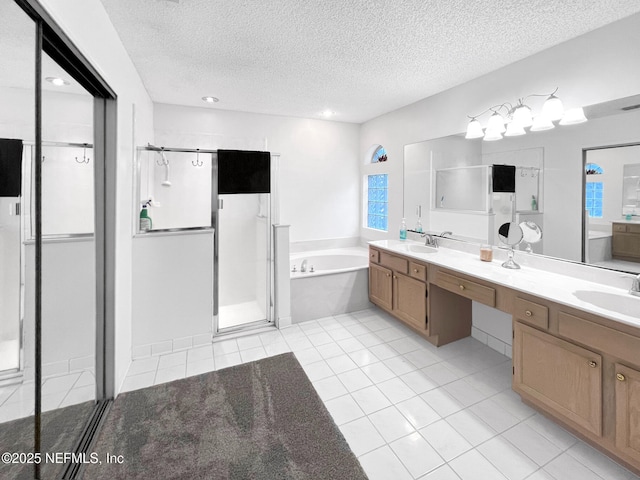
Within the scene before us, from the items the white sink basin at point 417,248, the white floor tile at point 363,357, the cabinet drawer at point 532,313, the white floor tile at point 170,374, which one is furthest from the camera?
the white sink basin at point 417,248

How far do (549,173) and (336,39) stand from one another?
1.86m

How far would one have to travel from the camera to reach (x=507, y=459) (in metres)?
1.55

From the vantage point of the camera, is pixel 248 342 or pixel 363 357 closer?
pixel 363 357

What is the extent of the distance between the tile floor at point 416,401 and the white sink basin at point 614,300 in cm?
78

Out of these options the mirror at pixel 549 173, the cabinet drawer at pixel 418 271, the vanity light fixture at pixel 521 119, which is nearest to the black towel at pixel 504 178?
the mirror at pixel 549 173

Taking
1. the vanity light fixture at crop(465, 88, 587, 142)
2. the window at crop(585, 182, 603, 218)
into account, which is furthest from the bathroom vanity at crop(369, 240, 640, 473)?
the vanity light fixture at crop(465, 88, 587, 142)

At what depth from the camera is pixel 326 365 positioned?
2430 millimetres

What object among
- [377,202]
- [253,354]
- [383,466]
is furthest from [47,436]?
[377,202]

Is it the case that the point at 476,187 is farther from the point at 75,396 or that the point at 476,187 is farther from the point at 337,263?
the point at 75,396

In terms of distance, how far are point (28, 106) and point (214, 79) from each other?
6.69ft

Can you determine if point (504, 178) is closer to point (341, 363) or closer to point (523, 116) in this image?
point (523, 116)

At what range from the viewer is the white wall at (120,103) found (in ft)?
4.68

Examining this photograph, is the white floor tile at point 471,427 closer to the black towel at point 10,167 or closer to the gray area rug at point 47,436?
the gray area rug at point 47,436

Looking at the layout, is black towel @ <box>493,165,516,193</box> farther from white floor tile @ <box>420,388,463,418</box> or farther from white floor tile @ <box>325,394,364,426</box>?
white floor tile @ <box>325,394,364,426</box>
